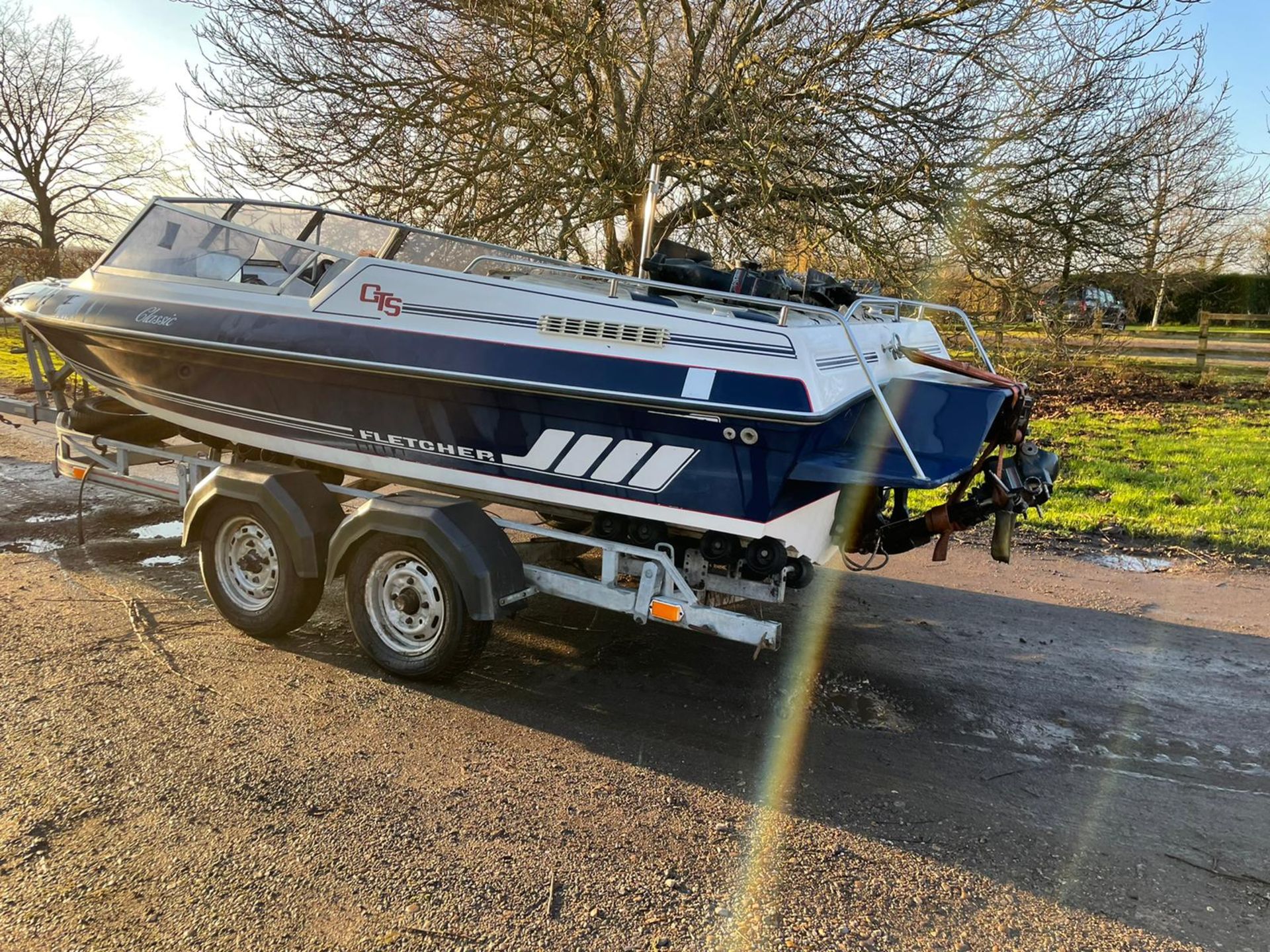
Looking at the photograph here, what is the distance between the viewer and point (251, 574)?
15.3 ft

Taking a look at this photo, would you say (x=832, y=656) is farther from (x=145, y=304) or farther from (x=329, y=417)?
(x=145, y=304)

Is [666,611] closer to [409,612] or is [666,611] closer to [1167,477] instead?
[409,612]

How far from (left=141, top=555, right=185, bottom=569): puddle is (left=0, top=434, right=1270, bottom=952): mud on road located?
1.27 feet

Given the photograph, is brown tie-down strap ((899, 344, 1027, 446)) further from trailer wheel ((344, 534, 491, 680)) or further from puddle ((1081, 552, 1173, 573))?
trailer wheel ((344, 534, 491, 680))

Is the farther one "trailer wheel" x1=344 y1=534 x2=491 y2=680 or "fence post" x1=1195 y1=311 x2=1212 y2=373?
"fence post" x1=1195 y1=311 x2=1212 y2=373

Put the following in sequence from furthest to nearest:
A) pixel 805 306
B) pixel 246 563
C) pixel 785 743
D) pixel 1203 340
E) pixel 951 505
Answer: pixel 1203 340 → pixel 246 563 → pixel 951 505 → pixel 785 743 → pixel 805 306

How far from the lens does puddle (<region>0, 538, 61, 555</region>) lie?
19.0ft

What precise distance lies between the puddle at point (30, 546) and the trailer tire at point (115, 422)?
0.84 metres

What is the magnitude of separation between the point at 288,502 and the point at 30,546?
2.85 m

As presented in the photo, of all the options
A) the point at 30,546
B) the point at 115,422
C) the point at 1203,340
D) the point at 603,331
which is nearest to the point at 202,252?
the point at 115,422

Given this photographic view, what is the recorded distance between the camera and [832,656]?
4.70 m

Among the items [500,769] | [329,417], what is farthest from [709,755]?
[329,417]

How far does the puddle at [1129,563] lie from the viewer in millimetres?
6199

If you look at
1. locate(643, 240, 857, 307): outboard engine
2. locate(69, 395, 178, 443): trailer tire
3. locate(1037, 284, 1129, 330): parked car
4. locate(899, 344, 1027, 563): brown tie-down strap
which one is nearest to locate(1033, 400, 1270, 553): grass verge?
locate(1037, 284, 1129, 330): parked car
